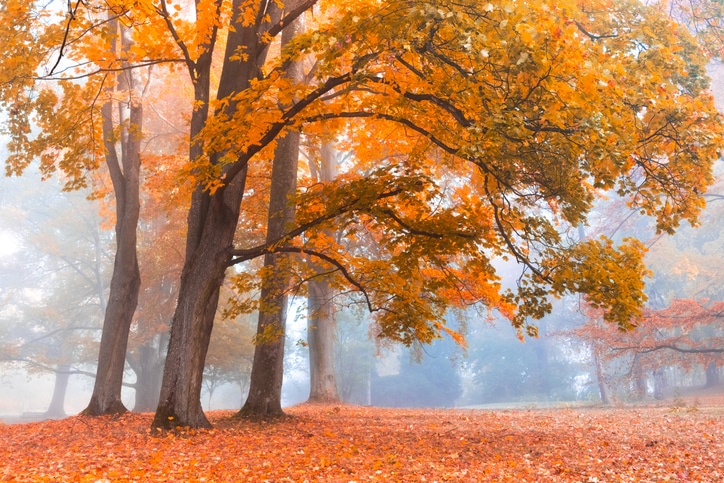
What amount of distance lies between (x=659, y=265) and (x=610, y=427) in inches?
804

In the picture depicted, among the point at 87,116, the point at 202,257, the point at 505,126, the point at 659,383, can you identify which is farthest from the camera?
the point at 659,383

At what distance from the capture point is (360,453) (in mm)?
6062

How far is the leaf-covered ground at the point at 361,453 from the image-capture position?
4.83 m

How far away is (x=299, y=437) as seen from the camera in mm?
7297

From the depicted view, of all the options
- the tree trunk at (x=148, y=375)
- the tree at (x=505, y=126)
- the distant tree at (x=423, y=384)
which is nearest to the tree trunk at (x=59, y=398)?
the tree trunk at (x=148, y=375)

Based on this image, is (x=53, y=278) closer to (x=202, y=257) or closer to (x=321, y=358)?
(x=321, y=358)

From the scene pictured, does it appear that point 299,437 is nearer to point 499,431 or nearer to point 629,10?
point 499,431

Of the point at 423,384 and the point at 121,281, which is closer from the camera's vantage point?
the point at 121,281

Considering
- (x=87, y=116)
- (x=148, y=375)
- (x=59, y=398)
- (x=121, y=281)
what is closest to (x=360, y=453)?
(x=121, y=281)

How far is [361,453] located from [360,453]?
1cm

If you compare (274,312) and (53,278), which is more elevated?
(53,278)

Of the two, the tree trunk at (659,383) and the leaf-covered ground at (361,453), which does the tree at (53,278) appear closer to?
the leaf-covered ground at (361,453)

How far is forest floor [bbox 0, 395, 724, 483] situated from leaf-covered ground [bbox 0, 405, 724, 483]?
1 cm

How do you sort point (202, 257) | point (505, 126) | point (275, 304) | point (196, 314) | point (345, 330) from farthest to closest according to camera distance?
point (345, 330)
point (275, 304)
point (202, 257)
point (196, 314)
point (505, 126)
